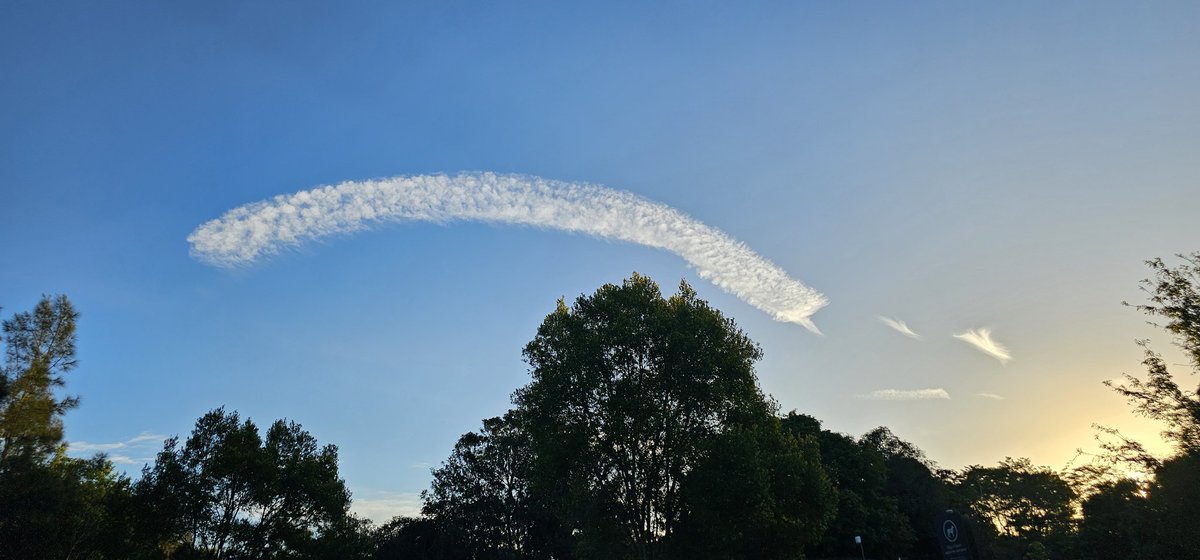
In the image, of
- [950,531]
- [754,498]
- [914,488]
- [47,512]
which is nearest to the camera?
[950,531]

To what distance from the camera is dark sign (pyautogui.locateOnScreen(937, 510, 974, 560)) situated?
18188mm

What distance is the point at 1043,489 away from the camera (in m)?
83.6

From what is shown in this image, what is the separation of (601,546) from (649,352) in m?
12.2

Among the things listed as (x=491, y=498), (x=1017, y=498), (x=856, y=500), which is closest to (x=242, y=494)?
(x=491, y=498)

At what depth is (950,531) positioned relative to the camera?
18.9m

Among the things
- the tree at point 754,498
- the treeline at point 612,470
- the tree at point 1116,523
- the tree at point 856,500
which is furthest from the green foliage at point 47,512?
the tree at point 856,500

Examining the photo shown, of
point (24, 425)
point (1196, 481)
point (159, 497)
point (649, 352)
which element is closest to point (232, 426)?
point (159, 497)

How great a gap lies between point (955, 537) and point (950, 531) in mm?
241

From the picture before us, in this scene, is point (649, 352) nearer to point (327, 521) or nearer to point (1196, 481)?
point (1196, 481)

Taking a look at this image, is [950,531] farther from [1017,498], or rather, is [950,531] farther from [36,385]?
[1017,498]

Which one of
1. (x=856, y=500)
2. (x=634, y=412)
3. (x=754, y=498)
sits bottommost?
(x=754, y=498)

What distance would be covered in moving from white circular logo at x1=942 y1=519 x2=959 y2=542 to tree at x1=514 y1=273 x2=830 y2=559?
1353 centimetres

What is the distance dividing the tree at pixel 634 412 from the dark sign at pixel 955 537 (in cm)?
1349

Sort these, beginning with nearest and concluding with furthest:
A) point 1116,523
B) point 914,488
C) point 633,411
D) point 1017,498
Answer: point 1116,523 < point 633,411 < point 914,488 < point 1017,498
